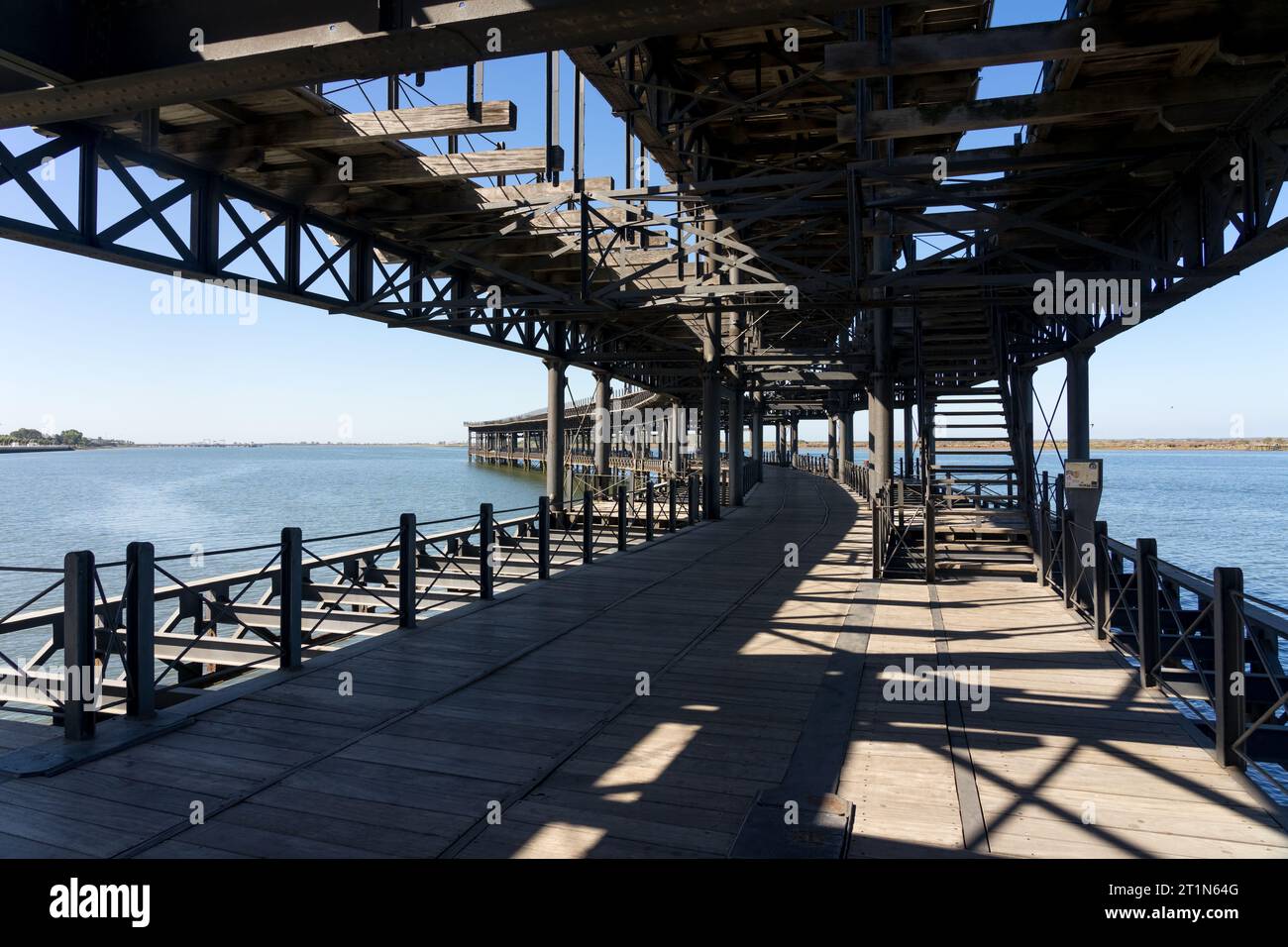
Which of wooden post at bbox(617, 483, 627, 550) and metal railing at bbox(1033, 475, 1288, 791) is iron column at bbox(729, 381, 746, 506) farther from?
metal railing at bbox(1033, 475, 1288, 791)

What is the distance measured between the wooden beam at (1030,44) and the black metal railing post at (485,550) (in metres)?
6.80

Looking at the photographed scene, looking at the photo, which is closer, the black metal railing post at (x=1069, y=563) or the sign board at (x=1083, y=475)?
the black metal railing post at (x=1069, y=563)

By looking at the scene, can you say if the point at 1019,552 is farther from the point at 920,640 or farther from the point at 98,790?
the point at 98,790

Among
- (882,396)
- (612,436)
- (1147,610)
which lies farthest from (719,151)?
(612,436)

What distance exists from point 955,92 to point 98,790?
13767mm

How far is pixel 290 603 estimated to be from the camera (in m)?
7.98

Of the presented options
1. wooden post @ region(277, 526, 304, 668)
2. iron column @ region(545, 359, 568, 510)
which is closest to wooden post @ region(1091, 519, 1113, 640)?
wooden post @ region(277, 526, 304, 668)

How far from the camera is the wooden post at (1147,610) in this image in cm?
705

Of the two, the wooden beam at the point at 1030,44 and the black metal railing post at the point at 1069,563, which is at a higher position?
the wooden beam at the point at 1030,44

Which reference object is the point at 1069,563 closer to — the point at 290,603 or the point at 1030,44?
the point at 1030,44

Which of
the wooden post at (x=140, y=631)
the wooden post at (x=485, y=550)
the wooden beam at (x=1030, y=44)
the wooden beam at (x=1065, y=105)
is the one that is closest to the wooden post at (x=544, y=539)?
the wooden post at (x=485, y=550)

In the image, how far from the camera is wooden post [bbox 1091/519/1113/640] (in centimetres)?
883

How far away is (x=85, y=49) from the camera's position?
5.12m

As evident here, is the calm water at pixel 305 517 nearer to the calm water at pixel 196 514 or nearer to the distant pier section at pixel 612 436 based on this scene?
the calm water at pixel 196 514
